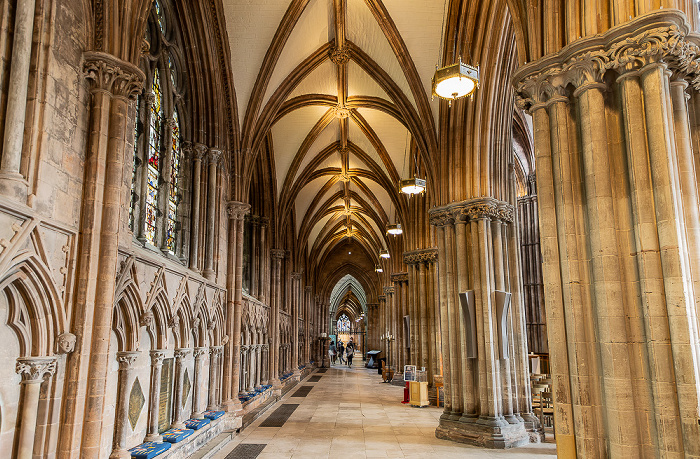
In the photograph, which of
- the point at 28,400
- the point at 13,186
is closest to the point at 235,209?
the point at 13,186

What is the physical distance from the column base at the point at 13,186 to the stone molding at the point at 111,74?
6.27ft

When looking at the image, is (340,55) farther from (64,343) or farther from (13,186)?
(64,343)

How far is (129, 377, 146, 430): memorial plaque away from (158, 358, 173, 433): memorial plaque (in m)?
0.86

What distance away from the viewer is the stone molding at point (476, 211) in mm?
11414

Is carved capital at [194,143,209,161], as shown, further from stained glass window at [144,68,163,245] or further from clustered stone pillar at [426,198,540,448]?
clustered stone pillar at [426,198,540,448]

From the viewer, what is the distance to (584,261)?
5.51 meters

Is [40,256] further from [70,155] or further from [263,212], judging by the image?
[263,212]

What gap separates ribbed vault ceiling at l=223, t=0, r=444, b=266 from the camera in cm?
1252

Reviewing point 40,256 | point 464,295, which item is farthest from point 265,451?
point 40,256

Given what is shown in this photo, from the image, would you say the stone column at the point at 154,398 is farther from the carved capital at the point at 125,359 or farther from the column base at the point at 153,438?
the carved capital at the point at 125,359

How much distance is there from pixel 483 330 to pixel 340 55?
28.9 feet

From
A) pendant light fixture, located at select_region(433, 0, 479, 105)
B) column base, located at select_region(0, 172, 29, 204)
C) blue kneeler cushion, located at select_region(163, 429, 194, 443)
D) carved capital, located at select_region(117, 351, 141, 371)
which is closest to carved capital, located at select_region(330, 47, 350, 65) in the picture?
pendant light fixture, located at select_region(433, 0, 479, 105)

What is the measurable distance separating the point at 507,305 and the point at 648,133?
632cm

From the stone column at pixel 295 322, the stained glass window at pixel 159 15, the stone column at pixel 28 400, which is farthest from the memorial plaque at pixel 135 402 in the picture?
the stone column at pixel 295 322
